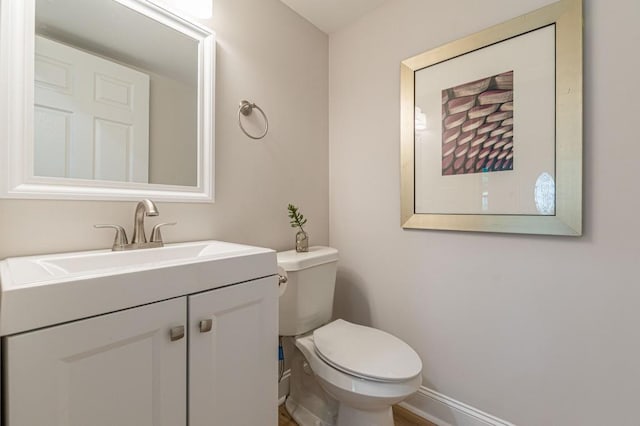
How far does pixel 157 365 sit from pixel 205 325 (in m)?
0.13

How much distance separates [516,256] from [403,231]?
511mm

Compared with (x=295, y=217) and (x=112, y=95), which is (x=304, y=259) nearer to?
(x=295, y=217)

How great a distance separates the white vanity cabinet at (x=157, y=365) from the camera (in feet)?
1.75

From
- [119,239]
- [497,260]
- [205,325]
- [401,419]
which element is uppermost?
[119,239]

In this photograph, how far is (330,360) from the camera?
1115 millimetres

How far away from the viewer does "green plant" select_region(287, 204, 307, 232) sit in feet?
4.99

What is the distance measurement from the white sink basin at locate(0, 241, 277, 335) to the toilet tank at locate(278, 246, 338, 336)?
33cm

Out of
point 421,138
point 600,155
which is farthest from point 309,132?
point 600,155

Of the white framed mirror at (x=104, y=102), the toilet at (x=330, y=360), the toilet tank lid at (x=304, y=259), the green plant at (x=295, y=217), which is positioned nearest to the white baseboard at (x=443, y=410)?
the toilet at (x=330, y=360)

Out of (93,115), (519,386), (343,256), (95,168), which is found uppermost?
(93,115)

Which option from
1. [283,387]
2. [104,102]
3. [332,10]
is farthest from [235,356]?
[332,10]

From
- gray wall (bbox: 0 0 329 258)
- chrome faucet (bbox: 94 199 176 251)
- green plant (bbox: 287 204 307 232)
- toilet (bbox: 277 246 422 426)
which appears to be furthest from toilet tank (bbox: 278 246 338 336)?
chrome faucet (bbox: 94 199 176 251)

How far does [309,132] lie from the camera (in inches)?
68.6

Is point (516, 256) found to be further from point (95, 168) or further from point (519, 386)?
point (95, 168)
